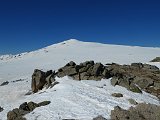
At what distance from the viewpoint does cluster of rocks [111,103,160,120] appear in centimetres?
2056

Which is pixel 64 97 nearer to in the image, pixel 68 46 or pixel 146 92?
pixel 146 92

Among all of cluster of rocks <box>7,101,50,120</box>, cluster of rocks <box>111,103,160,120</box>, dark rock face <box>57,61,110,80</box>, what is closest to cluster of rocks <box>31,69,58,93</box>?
dark rock face <box>57,61,110,80</box>

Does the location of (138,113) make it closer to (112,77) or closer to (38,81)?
(112,77)

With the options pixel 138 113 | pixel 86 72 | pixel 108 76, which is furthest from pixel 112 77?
pixel 138 113

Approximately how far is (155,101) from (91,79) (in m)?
7.92

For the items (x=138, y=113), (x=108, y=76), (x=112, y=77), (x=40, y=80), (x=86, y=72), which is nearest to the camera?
(x=138, y=113)

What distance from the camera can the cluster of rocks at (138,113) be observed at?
2056 centimetres

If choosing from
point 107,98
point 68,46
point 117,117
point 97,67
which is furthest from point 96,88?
point 68,46

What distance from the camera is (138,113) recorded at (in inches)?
843

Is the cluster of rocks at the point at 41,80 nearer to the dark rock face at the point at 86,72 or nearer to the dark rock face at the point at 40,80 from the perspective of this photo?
the dark rock face at the point at 40,80

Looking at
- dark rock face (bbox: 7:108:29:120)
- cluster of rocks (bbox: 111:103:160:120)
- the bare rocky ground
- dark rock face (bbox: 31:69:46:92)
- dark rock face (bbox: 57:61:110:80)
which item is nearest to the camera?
cluster of rocks (bbox: 111:103:160:120)

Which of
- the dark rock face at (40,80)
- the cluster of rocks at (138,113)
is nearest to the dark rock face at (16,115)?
the cluster of rocks at (138,113)

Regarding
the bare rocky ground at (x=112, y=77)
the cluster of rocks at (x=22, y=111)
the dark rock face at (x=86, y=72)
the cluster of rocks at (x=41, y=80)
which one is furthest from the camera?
the cluster of rocks at (x=41, y=80)

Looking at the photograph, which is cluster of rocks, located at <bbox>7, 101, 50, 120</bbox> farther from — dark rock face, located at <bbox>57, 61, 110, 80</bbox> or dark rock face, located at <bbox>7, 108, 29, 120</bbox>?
dark rock face, located at <bbox>57, 61, 110, 80</bbox>
